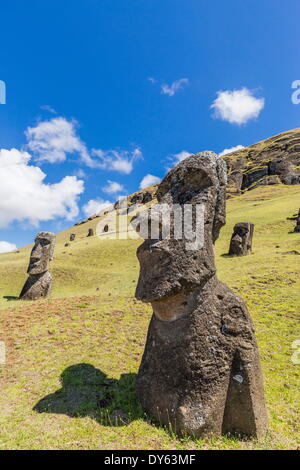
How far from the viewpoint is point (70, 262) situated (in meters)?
27.5

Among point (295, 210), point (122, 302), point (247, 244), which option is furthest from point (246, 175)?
point (122, 302)

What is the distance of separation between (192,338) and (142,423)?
1822 millimetres

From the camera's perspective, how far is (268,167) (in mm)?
95000

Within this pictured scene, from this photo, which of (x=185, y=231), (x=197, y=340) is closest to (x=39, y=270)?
(x=185, y=231)

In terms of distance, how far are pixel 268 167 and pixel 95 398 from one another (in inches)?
4036

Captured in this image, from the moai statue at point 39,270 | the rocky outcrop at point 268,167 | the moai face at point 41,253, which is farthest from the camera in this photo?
the rocky outcrop at point 268,167

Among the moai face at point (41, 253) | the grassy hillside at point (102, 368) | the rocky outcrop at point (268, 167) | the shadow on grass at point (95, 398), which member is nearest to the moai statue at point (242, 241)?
the grassy hillside at point (102, 368)

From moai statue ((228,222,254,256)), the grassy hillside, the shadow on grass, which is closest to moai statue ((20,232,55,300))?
the grassy hillside

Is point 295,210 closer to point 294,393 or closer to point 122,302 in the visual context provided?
point 122,302

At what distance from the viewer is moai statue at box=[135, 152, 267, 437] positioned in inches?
186

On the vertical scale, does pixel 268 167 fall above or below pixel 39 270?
above

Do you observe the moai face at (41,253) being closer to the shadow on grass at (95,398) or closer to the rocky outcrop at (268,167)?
the shadow on grass at (95,398)

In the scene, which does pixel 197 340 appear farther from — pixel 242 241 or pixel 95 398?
pixel 242 241

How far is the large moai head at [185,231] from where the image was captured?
16.2 feet
